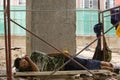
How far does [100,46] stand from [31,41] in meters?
1.72

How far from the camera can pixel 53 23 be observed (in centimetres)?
873

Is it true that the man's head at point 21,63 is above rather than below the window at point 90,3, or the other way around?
below

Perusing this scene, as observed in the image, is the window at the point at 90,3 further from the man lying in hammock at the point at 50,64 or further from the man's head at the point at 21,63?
the man's head at the point at 21,63

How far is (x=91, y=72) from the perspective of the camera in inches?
220

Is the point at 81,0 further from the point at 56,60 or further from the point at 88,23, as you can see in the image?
the point at 56,60

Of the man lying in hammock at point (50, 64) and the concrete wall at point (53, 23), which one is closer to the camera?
the man lying in hammock at point (50, 64)

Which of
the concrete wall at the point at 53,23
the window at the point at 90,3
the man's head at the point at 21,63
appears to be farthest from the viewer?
the window at the point at 90,3

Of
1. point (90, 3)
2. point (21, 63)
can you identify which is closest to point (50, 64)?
point (21, 63)

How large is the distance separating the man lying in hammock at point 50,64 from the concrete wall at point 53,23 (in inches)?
65.2

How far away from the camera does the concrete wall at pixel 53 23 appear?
28.4 feet

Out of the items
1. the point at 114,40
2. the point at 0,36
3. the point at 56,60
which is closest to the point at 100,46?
the point at 56,60

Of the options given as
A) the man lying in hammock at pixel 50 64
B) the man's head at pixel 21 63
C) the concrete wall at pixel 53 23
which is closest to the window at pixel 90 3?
the concrete wall at pixel 53 23

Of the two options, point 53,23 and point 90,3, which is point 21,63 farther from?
point 90,3

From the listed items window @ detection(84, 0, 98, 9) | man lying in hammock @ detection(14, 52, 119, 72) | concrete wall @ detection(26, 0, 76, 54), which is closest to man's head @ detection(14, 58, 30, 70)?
man lying in hammock @ detection(14, 52, 119, 72)
